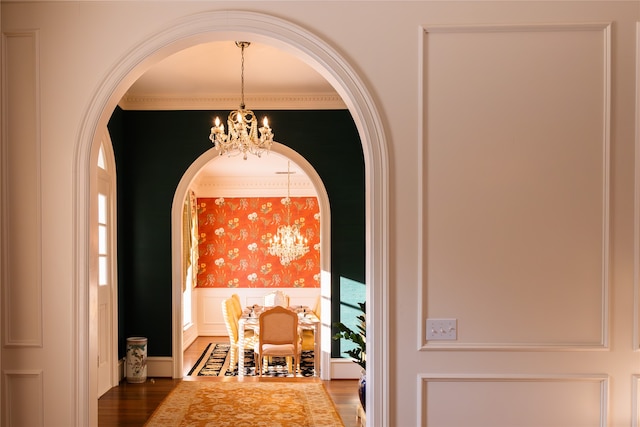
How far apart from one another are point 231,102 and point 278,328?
276 cm

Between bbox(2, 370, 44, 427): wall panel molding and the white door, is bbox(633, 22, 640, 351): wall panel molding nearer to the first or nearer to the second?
bbox(2, 370, 44, 427): wall panel molding

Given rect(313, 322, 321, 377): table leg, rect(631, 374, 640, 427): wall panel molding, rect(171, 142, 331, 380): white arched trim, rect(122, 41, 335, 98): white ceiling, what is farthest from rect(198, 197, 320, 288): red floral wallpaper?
rect(631, 374, 640, 427): wall panel molding

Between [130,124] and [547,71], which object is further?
[130,124]

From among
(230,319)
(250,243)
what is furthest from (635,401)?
(250,243)

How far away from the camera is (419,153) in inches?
102

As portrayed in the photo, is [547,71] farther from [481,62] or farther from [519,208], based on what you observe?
[519,208]

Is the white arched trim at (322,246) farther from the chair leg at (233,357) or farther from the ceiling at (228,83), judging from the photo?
the chair leg at (233,357)

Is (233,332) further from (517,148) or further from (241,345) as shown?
(517,148)

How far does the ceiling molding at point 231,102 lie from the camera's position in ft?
19.1

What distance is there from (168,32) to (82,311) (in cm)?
150

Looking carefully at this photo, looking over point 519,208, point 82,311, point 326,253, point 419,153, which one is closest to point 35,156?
point 82,311

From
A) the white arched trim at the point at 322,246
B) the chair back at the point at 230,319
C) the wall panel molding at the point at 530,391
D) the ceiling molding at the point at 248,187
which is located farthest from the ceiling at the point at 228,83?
the ceiling molding at the point at 248,187

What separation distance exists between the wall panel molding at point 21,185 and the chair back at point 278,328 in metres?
3.75

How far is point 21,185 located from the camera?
2631 millimetres
